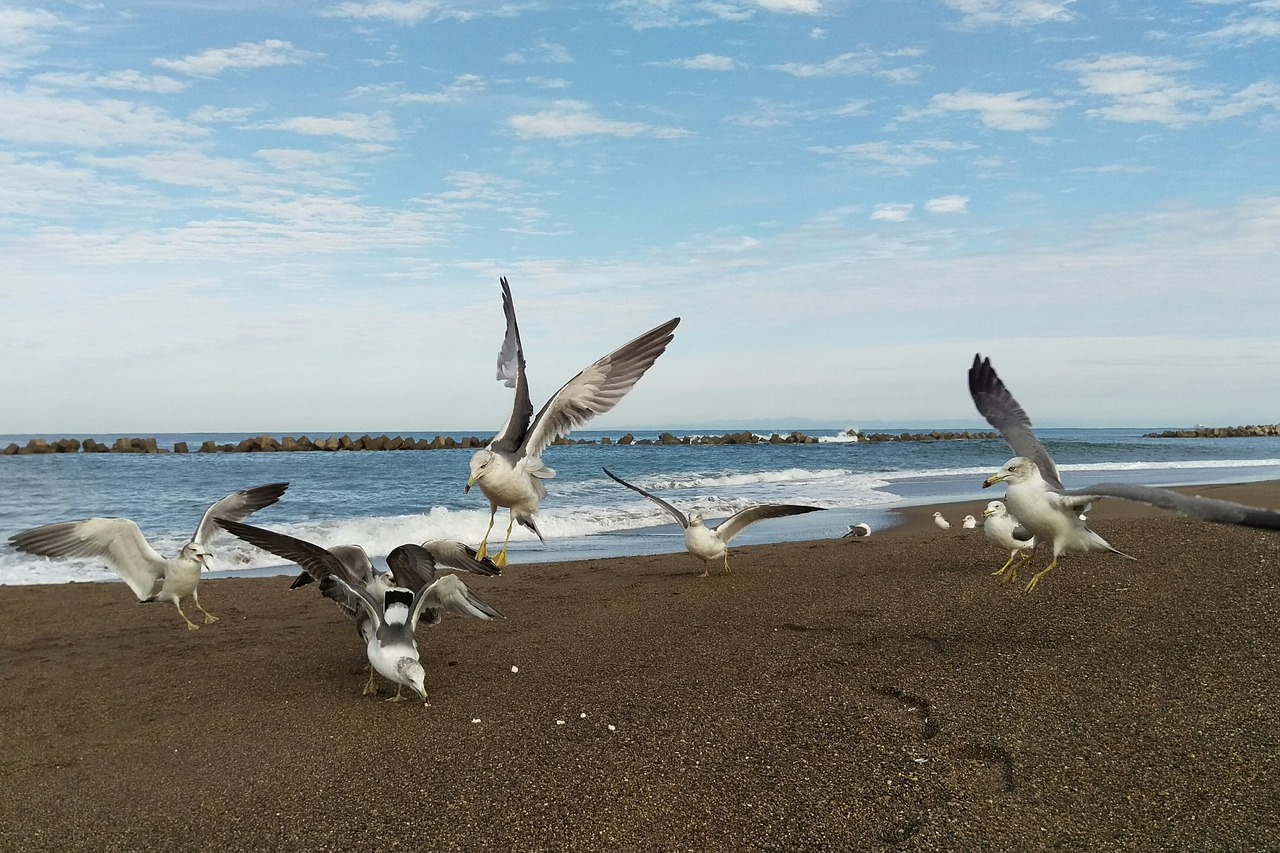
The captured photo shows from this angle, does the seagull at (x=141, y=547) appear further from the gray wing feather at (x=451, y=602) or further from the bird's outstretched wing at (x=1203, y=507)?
the bird's outstretched wing at (x=1203, y=507)

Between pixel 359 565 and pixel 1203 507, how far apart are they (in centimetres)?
506

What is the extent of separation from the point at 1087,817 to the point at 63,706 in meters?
5.82

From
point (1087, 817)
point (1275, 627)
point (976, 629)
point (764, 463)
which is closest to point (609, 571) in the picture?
point (976, 629)

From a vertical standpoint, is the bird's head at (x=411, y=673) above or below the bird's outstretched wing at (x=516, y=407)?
below

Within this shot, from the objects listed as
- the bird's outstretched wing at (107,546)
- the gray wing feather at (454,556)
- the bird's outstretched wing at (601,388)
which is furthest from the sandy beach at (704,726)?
the bird's outstretched wing at (601,388)

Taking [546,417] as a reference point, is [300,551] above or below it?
below

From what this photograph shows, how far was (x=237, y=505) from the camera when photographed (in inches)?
323

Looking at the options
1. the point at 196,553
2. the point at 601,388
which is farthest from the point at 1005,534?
the point at 196,553

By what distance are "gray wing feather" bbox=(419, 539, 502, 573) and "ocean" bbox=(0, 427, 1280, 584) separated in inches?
239

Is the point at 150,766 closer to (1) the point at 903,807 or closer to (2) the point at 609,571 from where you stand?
(1) the point at 903,807

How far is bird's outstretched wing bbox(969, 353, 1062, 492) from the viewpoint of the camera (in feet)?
23.6

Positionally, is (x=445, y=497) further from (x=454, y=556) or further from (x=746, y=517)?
(x=454, y=556)

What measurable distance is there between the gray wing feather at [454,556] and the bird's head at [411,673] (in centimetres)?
92

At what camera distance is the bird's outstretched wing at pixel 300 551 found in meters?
5.55
